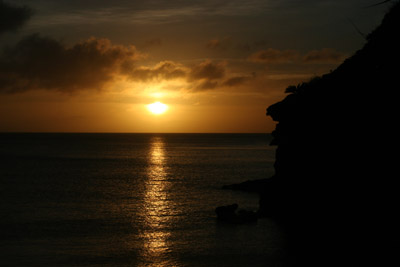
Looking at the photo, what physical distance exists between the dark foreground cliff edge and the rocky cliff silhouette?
0.21ft

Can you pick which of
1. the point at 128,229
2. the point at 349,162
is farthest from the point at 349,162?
the point at 128,229

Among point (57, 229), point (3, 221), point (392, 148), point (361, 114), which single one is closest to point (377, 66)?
point (361, 114)

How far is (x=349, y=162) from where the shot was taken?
30.1m

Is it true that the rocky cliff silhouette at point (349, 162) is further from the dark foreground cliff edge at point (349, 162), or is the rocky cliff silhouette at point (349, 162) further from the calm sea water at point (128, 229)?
the calm sea water at point (128, 229)

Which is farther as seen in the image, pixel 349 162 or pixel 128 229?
pixel 128 229

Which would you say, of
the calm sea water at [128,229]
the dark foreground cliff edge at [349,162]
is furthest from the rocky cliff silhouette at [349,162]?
the calm sea water at [128,229]

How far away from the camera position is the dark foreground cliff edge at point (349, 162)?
26.2m

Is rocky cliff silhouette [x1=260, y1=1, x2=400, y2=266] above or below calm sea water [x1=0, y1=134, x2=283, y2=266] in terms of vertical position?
above

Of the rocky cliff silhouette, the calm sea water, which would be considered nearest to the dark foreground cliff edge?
the rocky cliff silhouette

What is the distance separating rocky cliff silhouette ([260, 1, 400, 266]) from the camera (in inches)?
1032

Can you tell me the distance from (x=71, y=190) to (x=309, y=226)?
154 feet

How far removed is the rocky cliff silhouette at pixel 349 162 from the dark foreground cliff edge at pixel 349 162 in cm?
7

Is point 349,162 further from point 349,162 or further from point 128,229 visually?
point 128,229

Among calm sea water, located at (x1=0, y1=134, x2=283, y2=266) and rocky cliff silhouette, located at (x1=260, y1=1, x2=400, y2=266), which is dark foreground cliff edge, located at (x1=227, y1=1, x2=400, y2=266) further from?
calm sea water, located at (x1=0, y1=134, x2=283, y2=266)
